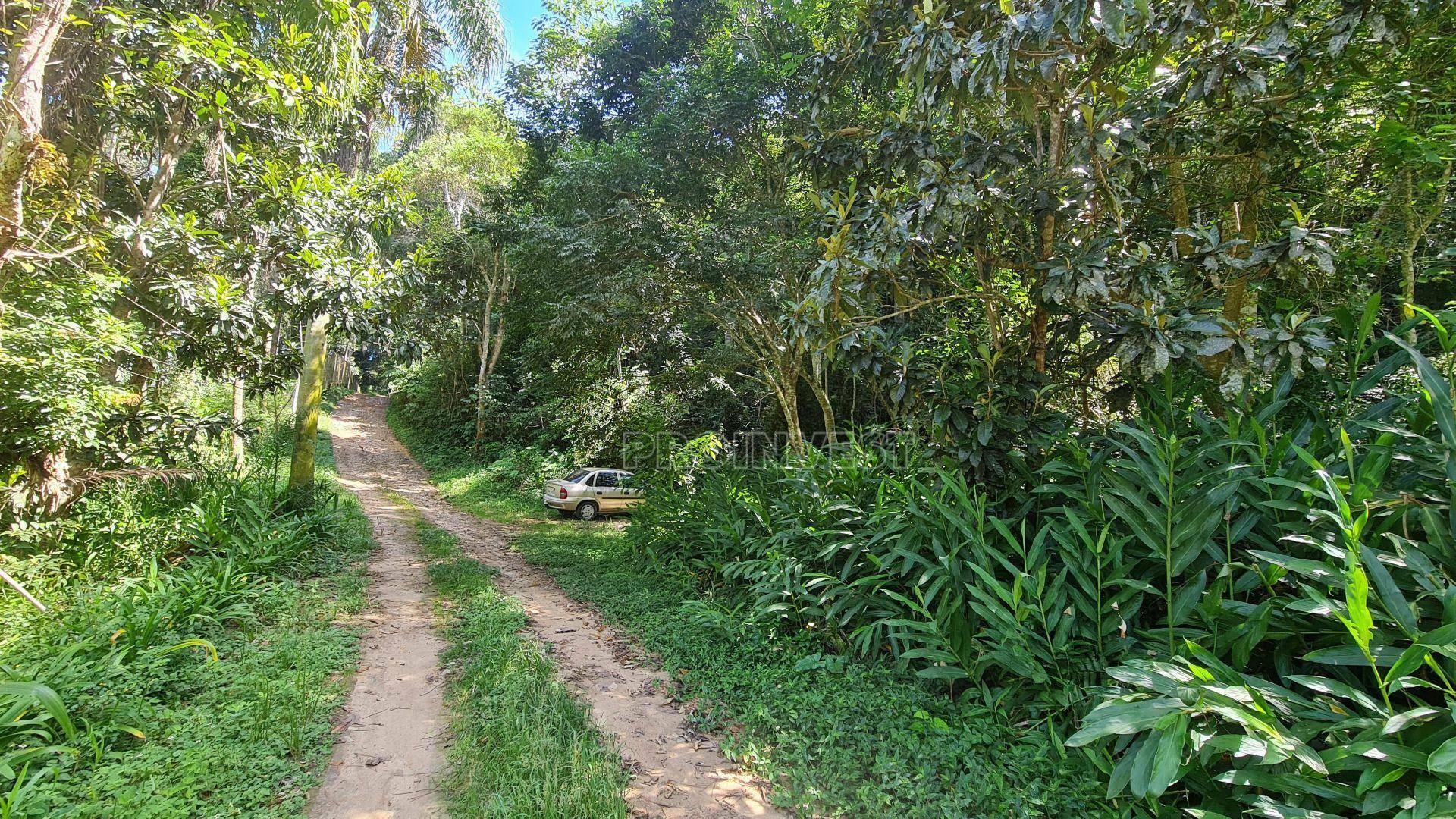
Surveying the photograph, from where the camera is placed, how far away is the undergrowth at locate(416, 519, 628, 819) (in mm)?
2701

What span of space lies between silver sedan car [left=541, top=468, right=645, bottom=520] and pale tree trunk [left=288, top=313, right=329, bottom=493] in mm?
4602

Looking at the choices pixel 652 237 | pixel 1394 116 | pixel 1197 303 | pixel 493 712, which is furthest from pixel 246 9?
pixel 1394 116

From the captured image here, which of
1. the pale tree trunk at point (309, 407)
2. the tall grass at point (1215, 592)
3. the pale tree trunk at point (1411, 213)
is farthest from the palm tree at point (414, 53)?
the pale tree trunk at point (1411, 213)

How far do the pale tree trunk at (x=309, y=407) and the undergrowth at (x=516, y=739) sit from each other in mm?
4321

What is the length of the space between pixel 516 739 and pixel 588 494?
9138 millimetres

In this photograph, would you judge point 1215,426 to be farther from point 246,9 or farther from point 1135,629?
point 246,9

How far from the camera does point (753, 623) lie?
4656 millimetres

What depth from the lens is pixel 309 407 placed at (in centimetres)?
820

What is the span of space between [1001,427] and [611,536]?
7.21 metres

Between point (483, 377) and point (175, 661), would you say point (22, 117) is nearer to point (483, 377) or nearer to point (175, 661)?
point (175, 661)

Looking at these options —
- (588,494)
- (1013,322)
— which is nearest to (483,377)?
(588,494)

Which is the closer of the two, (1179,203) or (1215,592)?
(1215,592)

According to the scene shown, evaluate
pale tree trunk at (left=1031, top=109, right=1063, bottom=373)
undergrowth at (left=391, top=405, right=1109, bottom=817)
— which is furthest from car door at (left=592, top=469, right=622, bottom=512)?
pale tree trunk at (left=1031, top=109, right=1063, bottom=373)

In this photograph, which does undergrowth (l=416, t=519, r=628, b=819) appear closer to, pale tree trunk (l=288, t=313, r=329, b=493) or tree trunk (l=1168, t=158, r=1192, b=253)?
pale tree trunk (l=288, t=313, r=329, b=493)
